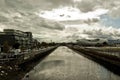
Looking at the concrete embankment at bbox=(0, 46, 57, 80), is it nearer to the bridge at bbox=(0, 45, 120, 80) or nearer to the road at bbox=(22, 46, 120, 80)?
the bridge at bbox=(0, 45, 120, 80)

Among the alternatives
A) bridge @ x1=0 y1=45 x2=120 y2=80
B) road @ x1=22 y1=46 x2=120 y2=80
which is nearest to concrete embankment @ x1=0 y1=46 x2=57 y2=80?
bridge @ x1=0 y1=45 x2=120 y2=80

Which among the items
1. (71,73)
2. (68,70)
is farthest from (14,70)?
(68,70)

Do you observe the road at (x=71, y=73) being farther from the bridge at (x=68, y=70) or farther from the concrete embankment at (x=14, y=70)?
the concrete embankment at (x=14, y=70)

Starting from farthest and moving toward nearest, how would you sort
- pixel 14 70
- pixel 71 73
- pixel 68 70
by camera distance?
1. pixel 68 70
2. pixel 14 70
3. pixel 71 73

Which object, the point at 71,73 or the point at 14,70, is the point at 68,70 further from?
the point at 14,70

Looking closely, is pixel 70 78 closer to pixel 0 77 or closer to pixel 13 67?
pixel 0 77

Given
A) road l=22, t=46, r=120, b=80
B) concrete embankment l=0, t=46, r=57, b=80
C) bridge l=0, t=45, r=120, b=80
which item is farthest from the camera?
bridge l=0, t=45, r=120, b=80

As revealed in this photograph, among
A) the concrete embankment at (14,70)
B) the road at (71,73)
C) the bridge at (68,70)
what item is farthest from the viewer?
the bridge at (68,70)

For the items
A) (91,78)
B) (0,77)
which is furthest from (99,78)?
(0,77)

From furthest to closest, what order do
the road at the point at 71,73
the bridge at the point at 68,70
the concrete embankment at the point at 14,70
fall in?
1. the bridge at the point at 68,70
2. the road at the point at 71,73
3. the concrete embankment at the point at 14,70

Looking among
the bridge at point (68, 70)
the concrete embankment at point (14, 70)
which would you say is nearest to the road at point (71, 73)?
the bridge at point (68, 70)

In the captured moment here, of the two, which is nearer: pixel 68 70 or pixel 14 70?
pixel 14 70

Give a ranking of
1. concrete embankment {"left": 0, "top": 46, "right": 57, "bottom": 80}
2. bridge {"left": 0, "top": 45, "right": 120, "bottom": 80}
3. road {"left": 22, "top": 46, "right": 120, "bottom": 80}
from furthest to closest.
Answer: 1. bridge {"left": 0, "top": 45, "right": 120, "bottom": 80}
2. road {"left": 22, "top": 46, "right": 120, "bottom": 80}
3. concrete embankment {"left": 0, "top": 46, "right": 57, "bottom": 80}

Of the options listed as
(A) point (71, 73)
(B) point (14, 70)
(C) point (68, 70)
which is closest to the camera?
(A) point (71, 73)
